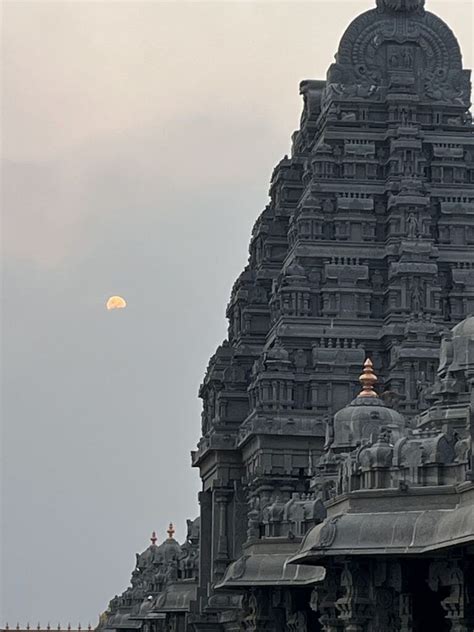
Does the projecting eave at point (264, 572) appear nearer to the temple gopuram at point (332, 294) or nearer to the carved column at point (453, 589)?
the temple gopuram at point (332, 294)

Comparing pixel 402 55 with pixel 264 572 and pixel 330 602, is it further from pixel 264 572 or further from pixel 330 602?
pixel 330 602

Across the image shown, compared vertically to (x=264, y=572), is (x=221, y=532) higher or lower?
higher

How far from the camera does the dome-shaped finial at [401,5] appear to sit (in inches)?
3177

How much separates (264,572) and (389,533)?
14155 millimetres

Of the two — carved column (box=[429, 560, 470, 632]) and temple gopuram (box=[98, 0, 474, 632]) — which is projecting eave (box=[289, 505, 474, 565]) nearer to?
carved column (box=[429, 560, 470, 632])

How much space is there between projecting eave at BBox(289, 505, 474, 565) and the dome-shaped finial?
3957cm

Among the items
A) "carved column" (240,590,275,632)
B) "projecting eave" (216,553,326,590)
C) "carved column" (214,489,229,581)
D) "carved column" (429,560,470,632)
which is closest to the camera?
"carved column" (429,560,470,632)

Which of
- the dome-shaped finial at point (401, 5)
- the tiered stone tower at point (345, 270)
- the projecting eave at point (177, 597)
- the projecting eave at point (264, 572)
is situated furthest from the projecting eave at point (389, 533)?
the projecting eave at point (177, 597)

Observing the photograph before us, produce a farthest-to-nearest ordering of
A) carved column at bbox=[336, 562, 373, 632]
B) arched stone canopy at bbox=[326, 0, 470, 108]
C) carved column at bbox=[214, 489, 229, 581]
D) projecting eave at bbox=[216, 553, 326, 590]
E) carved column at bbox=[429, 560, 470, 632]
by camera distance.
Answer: arched stone canopy at bbox=[326, 0, 470, 108] → carved column at bbox=[214, 489, 229, 581] → projecting eave at bbox=[216, 553, 326, 590] → carved column at bbox=[336, 562, 373, 632] → carved column at bbox=[429, 560, 470, 632]

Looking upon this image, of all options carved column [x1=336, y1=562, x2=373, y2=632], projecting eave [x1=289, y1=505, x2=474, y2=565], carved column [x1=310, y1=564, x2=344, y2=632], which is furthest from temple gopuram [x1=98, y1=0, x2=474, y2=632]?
projecting eave [x1=289, y1=505, x2=474, y2=565]

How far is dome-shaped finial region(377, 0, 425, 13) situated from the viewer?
8069 centimetres

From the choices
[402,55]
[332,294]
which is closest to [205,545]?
[332,294]

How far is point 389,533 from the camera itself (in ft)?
142

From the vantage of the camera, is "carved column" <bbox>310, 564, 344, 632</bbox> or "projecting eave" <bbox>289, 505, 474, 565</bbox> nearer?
"projecting eave" <bbox>289, 505, 474, 565</bbox>
